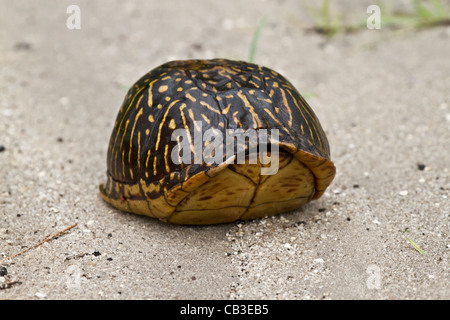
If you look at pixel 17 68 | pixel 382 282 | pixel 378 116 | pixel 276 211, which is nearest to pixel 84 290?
pixel 276 211

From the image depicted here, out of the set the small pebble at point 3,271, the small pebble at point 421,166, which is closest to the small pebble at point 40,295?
the small pebble at point 3,271

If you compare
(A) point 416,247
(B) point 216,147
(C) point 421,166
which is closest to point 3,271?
(B) point 216,147

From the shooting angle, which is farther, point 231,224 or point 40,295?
point 231,224

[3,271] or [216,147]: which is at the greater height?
[216,147]

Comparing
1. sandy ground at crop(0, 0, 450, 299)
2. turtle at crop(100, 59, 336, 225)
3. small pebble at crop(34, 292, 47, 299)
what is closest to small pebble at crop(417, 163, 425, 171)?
sandy ground at crop(0, 0, 450, 299)

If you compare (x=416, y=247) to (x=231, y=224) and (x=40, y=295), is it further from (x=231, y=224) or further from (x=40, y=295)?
(x=40, y=295)

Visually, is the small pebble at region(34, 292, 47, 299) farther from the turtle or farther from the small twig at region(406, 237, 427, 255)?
the small twig at region(406, 237, 427, 255)

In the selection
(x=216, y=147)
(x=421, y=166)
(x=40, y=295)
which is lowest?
(x=40, y=295)
